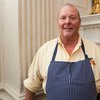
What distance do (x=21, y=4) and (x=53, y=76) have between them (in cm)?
55

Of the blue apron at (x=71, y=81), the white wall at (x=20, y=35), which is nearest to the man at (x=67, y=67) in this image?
the blue apron at (x=71, y=81)

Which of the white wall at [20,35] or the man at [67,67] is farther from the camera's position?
the white wall at [20,35]

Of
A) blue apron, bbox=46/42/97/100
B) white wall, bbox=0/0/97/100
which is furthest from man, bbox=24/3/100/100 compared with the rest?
white wall, bbox=0/0/97/100

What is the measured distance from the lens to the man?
3.99 feet

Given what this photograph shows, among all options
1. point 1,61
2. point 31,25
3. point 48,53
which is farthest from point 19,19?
point 1,61

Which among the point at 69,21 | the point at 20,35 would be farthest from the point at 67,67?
the point at 20,35

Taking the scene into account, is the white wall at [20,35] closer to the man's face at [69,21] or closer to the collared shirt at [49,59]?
the collared shirt at [49,59]

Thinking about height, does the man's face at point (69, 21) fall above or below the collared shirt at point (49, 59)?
above

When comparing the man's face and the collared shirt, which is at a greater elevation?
the man's face

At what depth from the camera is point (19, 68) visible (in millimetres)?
1432

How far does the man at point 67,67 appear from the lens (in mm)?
1216

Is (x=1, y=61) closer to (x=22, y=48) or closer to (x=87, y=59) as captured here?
(x=22, y=48)

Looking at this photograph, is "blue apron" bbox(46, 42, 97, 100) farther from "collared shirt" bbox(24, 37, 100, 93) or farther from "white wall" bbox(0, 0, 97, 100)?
"white wall" bbox(0, 0, 97, 100)

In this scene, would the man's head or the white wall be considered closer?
the man's head
